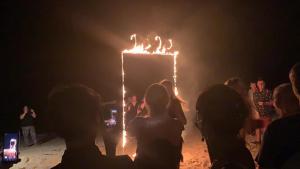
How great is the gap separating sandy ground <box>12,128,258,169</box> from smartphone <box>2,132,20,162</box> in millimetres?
521

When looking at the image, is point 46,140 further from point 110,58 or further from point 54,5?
point 54,5

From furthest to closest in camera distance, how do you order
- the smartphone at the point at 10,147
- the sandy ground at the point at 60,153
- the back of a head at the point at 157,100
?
the sandy ground at the point at 60,153 → the smartphone at the point at 10,147 → the back of a head at the point at 157,100

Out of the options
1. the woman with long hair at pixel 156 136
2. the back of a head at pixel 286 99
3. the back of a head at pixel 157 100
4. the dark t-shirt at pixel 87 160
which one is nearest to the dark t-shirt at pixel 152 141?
the woman with long hair at pixel 156 136

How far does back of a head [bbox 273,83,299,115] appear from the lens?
3.45m

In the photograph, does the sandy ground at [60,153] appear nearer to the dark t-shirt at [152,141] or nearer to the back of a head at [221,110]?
the dark t-shirt at [152,141]

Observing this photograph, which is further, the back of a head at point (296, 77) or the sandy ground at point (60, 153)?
the sandy ground at point (60, 153)

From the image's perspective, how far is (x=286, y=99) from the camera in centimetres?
348

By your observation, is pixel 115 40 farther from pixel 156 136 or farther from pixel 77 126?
pixel 77 126

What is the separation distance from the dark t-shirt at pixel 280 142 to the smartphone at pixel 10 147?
7174mm

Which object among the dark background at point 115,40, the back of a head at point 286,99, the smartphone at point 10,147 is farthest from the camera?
the dark background at point 115,40

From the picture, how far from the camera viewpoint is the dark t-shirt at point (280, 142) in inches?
103

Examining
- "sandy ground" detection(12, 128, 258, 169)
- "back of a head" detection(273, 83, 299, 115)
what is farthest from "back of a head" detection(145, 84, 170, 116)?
"sandy ground" detection(12, 128, 258, 169)

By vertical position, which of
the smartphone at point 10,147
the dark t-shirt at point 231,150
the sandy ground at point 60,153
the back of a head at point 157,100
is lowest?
the sandy ground at point 60,153

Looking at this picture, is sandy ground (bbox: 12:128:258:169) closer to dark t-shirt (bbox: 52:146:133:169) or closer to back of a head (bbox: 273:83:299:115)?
back of a head (bbox: 273:83:299:115)
